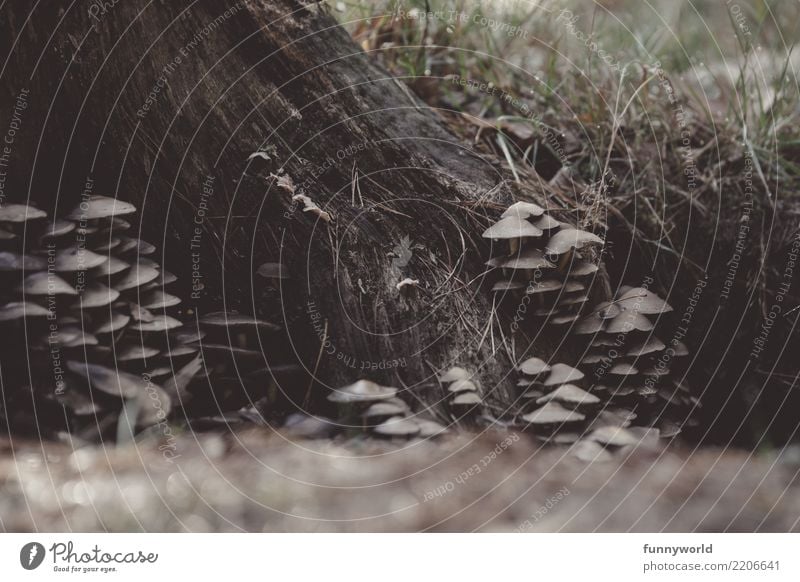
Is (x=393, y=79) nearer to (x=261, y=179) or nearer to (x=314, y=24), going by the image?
(x=314, y=24)

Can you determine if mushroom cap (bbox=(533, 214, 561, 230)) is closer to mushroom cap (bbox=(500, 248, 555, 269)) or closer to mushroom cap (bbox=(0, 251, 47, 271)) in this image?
mushroom cap (bbox=(500, 248, 555, 269))

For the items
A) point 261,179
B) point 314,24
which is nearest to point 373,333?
point 261,179

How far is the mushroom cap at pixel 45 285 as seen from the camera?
5.29 ft

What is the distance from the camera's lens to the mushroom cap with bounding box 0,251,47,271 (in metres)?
1.64

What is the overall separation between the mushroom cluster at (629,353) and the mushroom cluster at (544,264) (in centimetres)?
9

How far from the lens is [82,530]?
148 centimetres

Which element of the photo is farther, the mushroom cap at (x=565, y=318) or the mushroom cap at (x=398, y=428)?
the mushroom cap at (x=565, y=318)

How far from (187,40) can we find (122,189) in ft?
1.77

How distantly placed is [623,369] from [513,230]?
550 mm

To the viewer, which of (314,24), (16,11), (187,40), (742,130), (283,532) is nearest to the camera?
(283,532)

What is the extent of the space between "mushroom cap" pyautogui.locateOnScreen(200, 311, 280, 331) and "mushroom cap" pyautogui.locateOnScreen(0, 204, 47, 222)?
0.55m

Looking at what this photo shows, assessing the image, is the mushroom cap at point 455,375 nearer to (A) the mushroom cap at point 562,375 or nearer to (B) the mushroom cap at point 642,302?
(A) the mushroom cap at point 562,375

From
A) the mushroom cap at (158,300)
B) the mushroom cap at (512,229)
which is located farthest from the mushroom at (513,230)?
the mushroom cap at (158,300)

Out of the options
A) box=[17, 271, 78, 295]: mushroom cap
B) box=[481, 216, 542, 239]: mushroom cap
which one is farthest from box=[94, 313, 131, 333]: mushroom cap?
box=[481, 216, 542, 239]: mushroom cap
